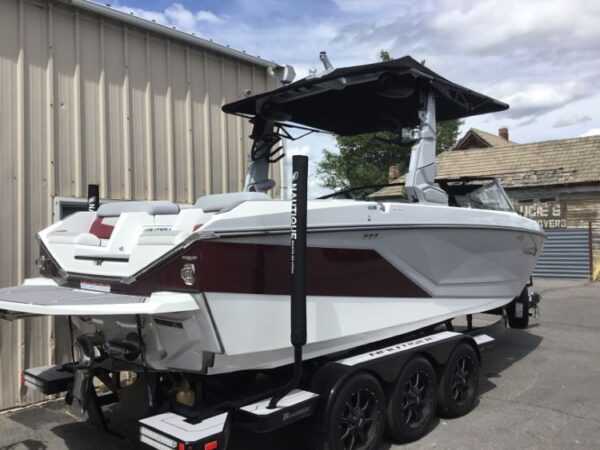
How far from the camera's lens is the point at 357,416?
4.00 metres

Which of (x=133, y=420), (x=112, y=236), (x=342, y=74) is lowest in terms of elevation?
(x=133, y=420)

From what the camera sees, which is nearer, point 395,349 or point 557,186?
point 395,349

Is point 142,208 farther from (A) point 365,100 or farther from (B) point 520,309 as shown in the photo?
(B) point 520,309

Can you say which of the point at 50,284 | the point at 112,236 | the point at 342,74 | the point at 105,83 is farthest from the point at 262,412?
the point at 105,83

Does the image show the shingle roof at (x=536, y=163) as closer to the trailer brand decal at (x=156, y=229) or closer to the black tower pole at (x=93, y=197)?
the black tower pole at (x=93, y=197)

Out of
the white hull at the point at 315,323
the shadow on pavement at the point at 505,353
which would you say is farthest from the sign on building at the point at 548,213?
the white hull at the point at 315,323

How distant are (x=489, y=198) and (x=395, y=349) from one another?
7.47ft

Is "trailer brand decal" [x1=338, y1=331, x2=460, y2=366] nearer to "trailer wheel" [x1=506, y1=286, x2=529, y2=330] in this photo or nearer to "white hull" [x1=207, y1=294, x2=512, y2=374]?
"white hull" [x1=207, y1=294, x2=512, y2=374]

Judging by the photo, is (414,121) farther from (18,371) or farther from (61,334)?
(18,371)

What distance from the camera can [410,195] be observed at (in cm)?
479

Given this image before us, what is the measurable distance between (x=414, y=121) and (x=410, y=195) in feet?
4.67

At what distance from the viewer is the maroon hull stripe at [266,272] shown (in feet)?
10.6

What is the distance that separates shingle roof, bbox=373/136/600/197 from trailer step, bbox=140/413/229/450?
18.5m

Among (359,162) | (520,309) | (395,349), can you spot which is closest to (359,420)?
(395,349)
